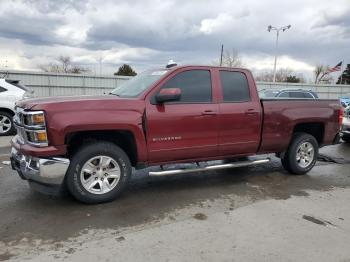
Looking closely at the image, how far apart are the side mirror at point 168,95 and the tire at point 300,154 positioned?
9.09 ft

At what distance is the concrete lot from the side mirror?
1.37 meters

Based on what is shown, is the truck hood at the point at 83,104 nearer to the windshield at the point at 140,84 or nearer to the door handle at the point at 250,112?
the windshield at the point at 140,84

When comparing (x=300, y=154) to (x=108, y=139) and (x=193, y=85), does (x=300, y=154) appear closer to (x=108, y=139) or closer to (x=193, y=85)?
(x=193, y=85)

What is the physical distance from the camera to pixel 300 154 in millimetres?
7184

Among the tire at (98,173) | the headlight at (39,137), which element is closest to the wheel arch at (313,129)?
the tire at (98,173)

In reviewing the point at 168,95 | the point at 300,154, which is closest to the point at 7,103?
the point at 168,95

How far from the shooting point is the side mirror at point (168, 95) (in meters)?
5.22

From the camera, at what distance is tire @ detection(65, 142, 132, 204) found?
4922 mm

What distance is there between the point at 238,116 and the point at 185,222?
2.15m

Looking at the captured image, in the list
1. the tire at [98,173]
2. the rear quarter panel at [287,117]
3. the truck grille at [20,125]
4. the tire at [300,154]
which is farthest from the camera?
the tire at [300,154]

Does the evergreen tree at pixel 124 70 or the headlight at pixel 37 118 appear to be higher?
the evergreen tree at pixel 124 70

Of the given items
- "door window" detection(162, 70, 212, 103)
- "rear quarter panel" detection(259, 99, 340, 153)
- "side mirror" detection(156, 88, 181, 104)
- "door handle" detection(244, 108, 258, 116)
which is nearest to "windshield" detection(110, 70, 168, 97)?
"door window" detection(162, 70, 212, 103)

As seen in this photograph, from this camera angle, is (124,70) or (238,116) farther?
(124,70)

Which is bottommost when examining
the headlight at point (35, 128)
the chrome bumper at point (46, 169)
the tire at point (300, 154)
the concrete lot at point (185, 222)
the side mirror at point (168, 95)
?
the concrete lot at point (185, 222)
